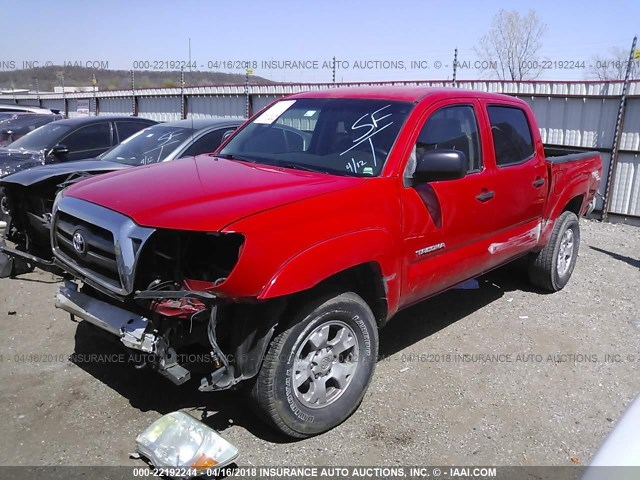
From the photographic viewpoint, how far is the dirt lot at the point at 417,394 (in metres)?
3.21

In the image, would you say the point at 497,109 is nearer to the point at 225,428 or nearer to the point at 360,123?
the point at 360,123

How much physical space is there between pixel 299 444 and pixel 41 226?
110 inches

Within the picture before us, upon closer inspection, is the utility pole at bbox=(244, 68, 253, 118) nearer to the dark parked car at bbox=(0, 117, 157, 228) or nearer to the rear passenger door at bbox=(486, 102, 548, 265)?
the dark parked car at bbox=(0, 117, 157, 228)

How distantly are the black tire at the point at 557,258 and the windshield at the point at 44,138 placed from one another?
6928 millimetres

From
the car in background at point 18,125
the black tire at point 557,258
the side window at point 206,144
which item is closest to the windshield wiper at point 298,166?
the side window at point 206,144

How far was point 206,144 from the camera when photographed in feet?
21.9

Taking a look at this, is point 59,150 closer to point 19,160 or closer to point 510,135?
point 19,160

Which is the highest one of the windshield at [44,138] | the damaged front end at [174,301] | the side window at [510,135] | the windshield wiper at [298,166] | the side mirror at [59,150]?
the side window at [510,135]

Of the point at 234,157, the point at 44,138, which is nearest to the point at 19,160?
the point at 44,138

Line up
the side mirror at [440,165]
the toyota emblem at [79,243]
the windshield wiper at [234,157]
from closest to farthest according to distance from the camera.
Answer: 1. the toyota emblem at [79,243]
2. the side mirror at [440,165]
3. the windshield wiper at [234,157]

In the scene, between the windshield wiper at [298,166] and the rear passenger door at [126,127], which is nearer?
the windshield wiper at [298,166]

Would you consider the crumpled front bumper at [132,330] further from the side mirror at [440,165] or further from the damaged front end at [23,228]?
the side mirror at [440,165]

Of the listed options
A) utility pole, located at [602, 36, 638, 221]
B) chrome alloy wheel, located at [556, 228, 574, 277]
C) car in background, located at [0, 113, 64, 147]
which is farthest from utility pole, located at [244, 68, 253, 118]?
chrome alloy wheel, located at [556, 228, 574, 277]

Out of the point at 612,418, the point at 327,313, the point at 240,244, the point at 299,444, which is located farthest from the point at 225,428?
the point at 612,418
